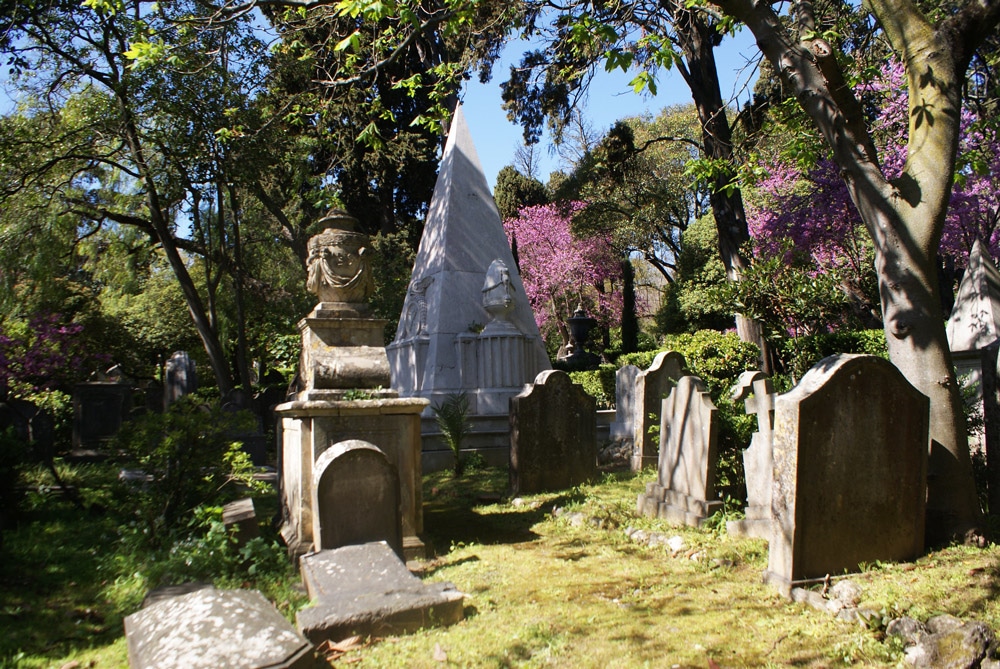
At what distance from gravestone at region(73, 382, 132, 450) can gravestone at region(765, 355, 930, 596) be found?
14327mm

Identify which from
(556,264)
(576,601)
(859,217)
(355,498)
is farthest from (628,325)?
(576,601)

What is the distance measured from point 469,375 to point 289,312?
11.2 metres

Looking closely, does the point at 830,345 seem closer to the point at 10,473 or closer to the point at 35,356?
the point at 10,473

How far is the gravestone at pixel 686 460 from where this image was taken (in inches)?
240

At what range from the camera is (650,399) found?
9727 mm

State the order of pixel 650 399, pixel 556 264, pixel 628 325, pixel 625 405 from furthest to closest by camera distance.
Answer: pixel 556 264, pixel 628 325, pixel 625 405, pixel 650 399

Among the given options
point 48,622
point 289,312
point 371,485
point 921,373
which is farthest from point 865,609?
point 289,312

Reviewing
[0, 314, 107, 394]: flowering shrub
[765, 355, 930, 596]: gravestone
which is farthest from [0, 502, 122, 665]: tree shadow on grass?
[765, 355, 930, 596]: gravestone

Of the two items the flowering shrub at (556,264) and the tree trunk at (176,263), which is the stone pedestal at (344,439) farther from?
the flowering shrub at (556,264)

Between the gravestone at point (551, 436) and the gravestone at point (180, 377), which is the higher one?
the gravestone at point (180, 377)

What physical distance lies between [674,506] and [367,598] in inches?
137

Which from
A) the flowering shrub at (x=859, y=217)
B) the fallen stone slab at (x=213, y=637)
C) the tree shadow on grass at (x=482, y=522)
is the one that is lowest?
the tree shadow on grass at (x=482, y=522)

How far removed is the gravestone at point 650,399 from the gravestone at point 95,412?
1122 cm

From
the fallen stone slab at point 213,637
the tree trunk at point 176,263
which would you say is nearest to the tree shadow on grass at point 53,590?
the fallen stone slab at point 213,637
